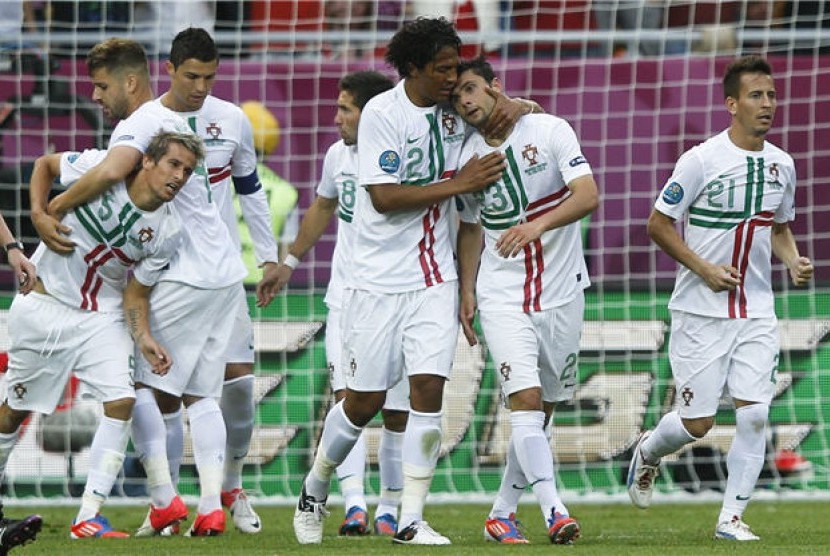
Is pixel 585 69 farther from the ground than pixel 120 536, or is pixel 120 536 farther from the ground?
pixel 585 69

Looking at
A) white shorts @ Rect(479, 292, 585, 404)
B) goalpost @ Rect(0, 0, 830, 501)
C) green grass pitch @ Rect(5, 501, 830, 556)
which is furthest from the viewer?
goalpost @ Rect(0, 0, 830, 501)

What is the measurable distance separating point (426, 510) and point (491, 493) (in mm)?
670

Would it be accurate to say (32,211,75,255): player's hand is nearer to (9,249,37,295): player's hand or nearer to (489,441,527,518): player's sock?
(9,249,37,295): player's hand

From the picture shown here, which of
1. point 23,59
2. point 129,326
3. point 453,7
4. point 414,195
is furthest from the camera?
point 453,7

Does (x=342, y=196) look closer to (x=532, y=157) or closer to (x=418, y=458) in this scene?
(x=532, y=157)

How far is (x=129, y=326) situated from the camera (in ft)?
25.9

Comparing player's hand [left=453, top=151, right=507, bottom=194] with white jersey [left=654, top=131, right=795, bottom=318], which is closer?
player's hand [left=453, top=151, right=507, bottom=194]

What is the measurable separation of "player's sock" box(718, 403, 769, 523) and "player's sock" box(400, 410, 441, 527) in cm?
143

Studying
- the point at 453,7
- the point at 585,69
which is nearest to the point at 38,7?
the point at 453,7

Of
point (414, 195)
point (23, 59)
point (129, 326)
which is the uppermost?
point (23, 59)

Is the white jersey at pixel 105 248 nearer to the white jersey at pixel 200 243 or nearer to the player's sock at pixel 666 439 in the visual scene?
the white jersey at pixel 200 243

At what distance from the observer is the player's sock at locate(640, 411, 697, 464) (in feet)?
26.8

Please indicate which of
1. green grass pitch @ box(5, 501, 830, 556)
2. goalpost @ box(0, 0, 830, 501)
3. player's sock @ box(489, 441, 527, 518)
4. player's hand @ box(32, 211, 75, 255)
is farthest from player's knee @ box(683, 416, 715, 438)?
player's hand @ box(32, 211, 75, 255)

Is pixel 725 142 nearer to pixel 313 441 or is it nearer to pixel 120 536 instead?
pixel 120 536
